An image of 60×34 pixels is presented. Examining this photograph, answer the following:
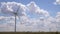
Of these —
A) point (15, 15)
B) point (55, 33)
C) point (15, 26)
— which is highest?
point (15, 15)

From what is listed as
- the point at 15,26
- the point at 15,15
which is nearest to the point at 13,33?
the point at 15,26

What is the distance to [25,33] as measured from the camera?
→ 16203mm

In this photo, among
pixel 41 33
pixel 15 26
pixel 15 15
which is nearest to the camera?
pixel 41 33

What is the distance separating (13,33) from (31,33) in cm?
161

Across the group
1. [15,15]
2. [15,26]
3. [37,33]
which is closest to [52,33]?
[37,33]

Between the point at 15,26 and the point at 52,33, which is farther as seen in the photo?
the point at 15,26

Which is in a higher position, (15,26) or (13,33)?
(15,26)

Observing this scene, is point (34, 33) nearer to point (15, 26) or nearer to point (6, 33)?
point (6, 33)

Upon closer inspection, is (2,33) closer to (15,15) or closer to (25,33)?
(25,33)

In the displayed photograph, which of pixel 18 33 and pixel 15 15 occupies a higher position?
pixel 15 15

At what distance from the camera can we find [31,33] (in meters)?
16.2

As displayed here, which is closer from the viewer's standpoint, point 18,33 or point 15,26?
point 18,33

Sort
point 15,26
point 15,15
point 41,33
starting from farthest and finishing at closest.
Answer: point 15,15 → point 15,26 → point 41,33

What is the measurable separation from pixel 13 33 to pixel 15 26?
7.00 m
